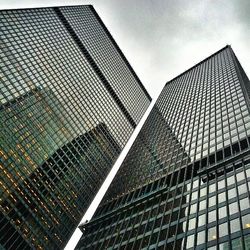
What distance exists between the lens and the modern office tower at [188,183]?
2174 inches

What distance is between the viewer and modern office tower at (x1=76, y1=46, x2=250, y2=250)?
55.2 m

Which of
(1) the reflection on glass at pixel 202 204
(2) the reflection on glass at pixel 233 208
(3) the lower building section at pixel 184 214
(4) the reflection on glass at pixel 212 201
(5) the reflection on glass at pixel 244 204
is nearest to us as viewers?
(3) the lower building section at pixel 184 214

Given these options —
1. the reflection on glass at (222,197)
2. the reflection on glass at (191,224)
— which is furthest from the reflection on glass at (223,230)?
the reflection on glass at (222,197)

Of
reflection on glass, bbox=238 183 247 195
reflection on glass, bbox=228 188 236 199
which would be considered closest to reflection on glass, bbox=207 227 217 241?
reflection on glass, bbox=228 188 236 199

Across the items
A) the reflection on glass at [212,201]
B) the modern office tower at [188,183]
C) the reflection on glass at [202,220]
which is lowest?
the modern office tower at [188,183]

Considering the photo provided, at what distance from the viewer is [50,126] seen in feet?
388

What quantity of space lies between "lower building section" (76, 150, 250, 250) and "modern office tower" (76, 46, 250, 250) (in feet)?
0.50

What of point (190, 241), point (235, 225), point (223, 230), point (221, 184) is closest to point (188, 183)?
point (221, 184)

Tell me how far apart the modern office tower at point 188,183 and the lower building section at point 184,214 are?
15 cm

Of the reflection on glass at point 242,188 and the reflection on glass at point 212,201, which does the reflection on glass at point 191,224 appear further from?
the reflection on glass at point 242,188

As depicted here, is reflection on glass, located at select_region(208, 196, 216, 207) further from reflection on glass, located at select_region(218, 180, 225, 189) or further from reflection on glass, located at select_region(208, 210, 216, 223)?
reflection on glass, located at select_region(218, 180, 225, 189)

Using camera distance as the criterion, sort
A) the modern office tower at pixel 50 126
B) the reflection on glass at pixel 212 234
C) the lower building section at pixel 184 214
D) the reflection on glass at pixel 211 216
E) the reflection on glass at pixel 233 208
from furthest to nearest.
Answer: the modern office tower at pixel 50 126
the reflection on glass at pixel 211 216
the reflection on glass at pixel 233 208
the lower building section at pixel 184 214
the reflection on glass at pixel 212 234

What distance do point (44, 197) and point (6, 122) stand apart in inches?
890

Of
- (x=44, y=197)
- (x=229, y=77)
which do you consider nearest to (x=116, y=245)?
(x=44, y=197)
